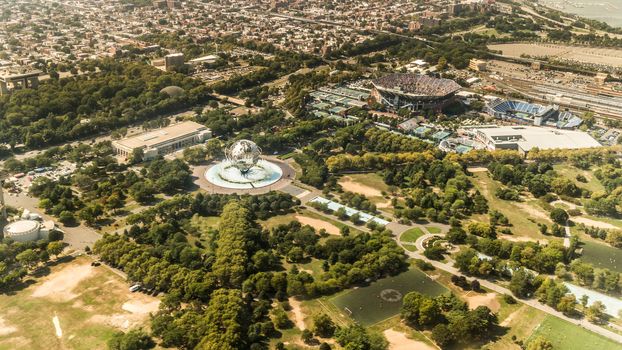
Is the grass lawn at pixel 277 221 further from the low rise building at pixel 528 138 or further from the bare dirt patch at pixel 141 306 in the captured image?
the low rise building at pixel 528 138

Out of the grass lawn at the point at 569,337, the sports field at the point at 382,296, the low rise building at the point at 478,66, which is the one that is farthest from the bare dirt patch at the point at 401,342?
the low rise building at the point at 478,66

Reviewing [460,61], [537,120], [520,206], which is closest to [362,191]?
[520,206]

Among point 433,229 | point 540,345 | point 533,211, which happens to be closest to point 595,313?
point 540,345

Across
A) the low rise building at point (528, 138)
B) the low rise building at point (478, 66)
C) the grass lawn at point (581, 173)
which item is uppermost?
the low rise building at point (478, 66)

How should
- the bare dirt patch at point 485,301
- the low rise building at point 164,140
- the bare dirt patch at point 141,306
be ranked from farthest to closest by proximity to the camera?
the low rise building at point 164,140, the bare dirt patch at point 485,301, the bare dirt patch at point 141,306

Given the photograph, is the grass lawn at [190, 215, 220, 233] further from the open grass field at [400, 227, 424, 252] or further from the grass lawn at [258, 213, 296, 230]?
the open grass field at [400, 227, 424, 252]
